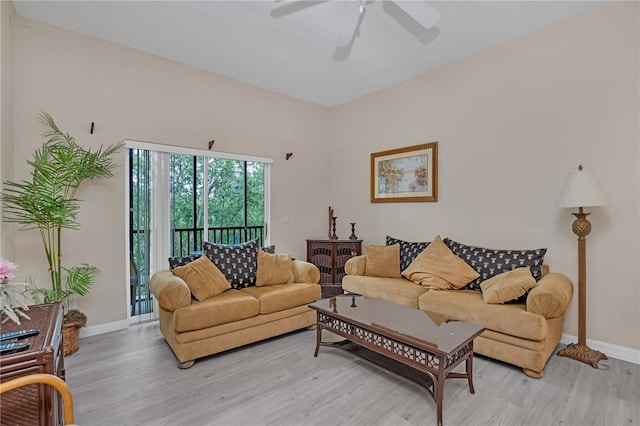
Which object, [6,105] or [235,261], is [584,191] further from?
[6,105]

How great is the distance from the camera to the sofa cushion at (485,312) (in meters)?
2.27

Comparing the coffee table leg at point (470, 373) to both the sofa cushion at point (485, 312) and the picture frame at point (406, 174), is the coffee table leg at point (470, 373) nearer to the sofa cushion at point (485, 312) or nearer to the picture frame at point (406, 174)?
the sofa cushion at point (485, 312)

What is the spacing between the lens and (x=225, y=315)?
262 centimetres

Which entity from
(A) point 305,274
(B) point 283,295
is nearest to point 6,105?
(B) point 283,295

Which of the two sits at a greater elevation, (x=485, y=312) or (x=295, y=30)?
(x=295, y=30)

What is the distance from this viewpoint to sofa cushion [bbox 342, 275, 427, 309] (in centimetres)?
309

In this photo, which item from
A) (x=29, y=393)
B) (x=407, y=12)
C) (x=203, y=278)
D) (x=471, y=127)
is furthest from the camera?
(x=471, y=127)

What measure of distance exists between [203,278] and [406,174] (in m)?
2.80

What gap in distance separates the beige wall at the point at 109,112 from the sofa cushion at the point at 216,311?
1.31 m

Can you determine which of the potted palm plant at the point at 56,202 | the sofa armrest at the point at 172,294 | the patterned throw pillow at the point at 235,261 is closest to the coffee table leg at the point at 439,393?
the sofa armrest at the point at 172,294

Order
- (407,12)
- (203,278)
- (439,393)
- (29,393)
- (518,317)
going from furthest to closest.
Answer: (203,278)
(518,317)
(407,12)
(439,393)
(29,393)

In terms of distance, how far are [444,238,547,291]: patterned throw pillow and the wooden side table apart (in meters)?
1.45

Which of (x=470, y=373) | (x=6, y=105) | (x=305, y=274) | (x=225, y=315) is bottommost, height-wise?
(x=470, y=373)

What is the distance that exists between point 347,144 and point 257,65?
185 centimetres
